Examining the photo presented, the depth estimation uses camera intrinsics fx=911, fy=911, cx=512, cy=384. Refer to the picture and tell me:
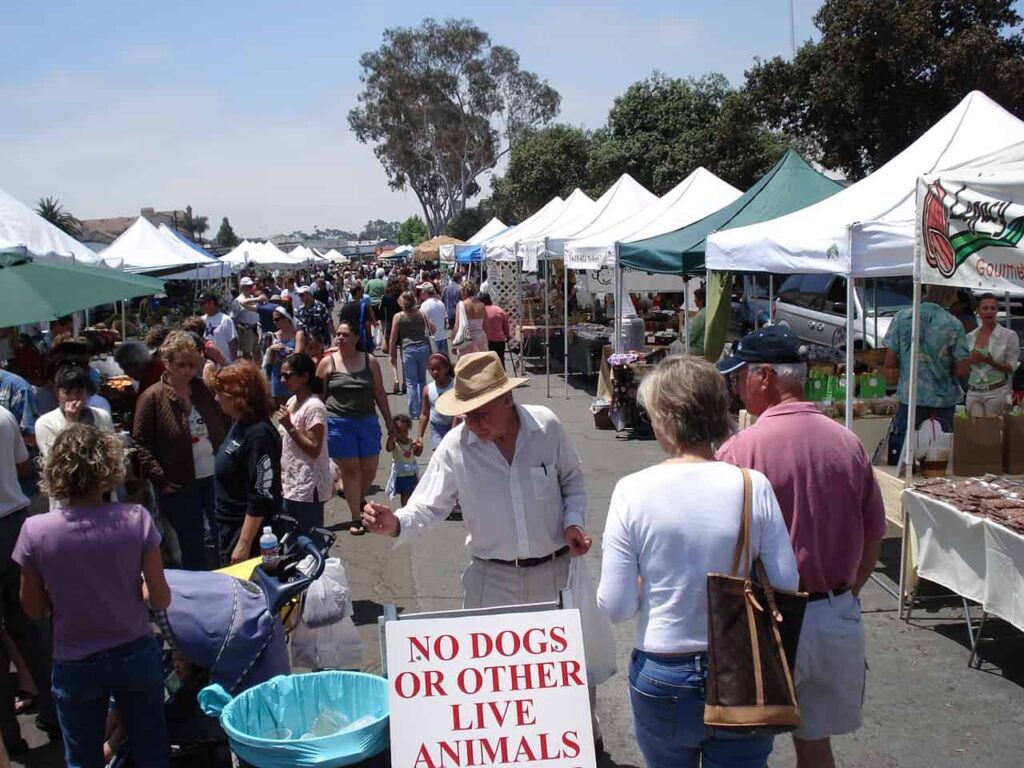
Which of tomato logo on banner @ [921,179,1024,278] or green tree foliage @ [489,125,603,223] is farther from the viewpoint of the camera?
green tree foliage @ [489,125,603,223]

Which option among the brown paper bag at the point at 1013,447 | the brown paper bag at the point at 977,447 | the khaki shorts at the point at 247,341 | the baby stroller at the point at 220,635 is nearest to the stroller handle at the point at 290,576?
the baby stroller at the point at 220,635

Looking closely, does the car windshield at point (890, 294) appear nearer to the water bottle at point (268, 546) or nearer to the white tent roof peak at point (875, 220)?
the white tent roof peak at point (875, 220)

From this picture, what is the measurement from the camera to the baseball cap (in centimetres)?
309

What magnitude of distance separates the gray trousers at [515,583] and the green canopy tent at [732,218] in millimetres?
7072

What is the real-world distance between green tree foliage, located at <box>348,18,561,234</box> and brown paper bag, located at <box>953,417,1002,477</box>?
51.5 metres

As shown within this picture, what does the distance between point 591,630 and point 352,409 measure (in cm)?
392

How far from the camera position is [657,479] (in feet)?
8.02

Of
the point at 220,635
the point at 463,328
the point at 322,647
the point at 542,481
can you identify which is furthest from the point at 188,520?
the point at 463,328

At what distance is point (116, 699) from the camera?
3373 mm

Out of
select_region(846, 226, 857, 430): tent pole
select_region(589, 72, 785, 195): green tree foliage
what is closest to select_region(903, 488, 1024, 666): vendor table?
select_region(846, 226, 857, 430): tent pole

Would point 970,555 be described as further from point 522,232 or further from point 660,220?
point 522,232

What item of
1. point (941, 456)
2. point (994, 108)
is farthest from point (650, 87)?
point (941, 456)

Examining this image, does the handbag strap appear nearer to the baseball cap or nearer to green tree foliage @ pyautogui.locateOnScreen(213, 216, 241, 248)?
the baseball cap

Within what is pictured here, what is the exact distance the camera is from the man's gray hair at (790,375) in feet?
10.0
